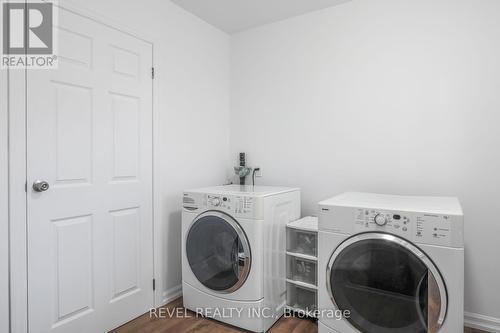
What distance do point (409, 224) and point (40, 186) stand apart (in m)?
1.92

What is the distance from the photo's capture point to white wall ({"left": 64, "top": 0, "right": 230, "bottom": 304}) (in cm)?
223

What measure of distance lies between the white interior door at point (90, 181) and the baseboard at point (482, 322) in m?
2.23

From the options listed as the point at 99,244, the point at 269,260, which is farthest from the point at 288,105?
the point at 99,244

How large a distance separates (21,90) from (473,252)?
2881 mm

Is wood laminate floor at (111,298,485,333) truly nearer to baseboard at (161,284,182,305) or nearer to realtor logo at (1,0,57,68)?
baseboard at (161,284,182,305)

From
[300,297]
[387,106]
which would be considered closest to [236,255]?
[300,297]

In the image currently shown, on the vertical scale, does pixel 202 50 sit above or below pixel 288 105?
above

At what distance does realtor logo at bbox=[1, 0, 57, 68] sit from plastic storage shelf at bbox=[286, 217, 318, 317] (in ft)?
6.08

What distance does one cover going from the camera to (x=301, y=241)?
2.25 meters

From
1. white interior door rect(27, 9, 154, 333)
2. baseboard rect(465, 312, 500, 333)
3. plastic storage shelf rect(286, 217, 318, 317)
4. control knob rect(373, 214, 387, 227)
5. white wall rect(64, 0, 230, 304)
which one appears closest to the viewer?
control knob rect(373, 214, 387, 227)

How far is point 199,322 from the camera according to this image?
6.75 feet

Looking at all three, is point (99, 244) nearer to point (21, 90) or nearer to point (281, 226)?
point (21, 90)

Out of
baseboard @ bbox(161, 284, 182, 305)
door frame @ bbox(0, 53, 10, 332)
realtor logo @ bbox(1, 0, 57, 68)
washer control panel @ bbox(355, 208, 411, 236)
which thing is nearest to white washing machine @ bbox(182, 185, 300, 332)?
baseboard @ bbox(161, 284, 182, 305)

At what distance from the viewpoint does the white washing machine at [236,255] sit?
6.20 ft
